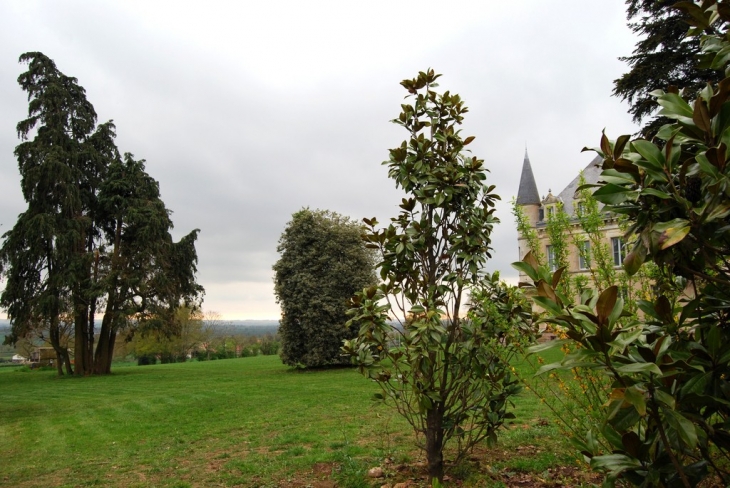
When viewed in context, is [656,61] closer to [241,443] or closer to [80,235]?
[241,443]

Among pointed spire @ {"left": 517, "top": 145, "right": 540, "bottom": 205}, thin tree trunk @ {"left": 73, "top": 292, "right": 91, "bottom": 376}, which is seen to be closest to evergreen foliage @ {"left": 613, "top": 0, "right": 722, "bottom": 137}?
pointed spire @ {"left": 517, "top": 145, "right": 540, "bottom": 205}

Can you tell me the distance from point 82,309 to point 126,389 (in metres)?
7.10

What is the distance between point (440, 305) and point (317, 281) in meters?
16.1

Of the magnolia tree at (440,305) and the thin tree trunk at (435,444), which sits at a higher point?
the magnolia tree at (440,305)

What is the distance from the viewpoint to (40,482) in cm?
568

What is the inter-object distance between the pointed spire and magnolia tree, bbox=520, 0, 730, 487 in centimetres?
2974

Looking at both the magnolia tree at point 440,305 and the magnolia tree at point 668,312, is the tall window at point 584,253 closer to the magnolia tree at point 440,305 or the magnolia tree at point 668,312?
the magnolia tree at point 440,305

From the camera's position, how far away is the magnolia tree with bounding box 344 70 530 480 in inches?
160

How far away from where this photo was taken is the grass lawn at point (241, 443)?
4.94 m

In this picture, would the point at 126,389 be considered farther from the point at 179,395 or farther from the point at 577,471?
the point at 577,471

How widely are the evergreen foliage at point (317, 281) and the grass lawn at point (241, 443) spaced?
20.1ft

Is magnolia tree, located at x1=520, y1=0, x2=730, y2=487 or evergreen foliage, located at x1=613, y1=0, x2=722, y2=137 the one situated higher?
evergreen foliage, located at x1=613, y1=0, x2=722, y2=137

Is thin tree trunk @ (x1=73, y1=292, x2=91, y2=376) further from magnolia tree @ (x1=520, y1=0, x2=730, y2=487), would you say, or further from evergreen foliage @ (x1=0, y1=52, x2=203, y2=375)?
magnolia tree @ (x1=520, y1=0, x2=730, y2=487)

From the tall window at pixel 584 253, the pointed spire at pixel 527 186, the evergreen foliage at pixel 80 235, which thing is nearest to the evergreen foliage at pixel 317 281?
the evergreen foliage at pixel 80 235
